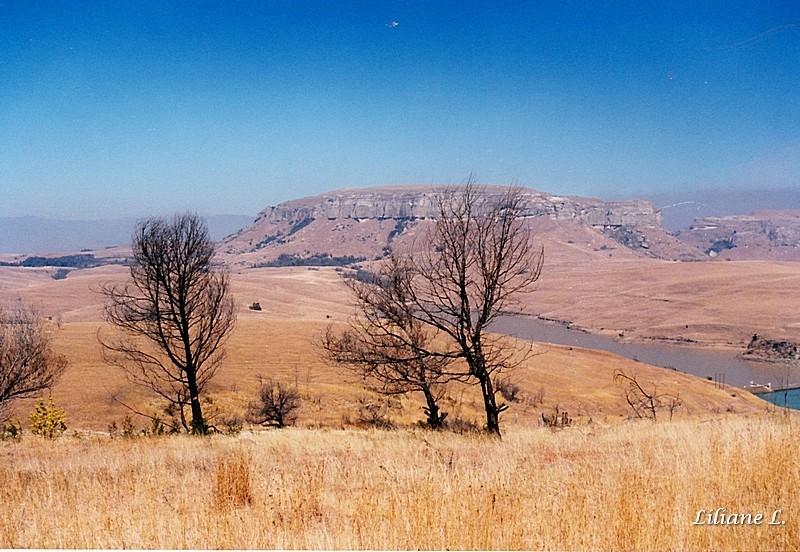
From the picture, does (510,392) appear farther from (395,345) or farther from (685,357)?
(685,357)

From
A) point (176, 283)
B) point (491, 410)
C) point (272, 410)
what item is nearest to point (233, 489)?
point (491, 410)

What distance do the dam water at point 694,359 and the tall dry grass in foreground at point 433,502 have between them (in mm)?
57962

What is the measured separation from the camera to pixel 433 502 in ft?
19.0

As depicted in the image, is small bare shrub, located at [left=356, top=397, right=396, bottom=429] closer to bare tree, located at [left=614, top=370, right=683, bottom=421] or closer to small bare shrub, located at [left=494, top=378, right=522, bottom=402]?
bare tree, located at [left=614, top=370, right=683, bottom=421]

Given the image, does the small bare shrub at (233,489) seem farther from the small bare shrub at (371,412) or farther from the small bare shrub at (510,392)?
the small bare shrub at (510,392)

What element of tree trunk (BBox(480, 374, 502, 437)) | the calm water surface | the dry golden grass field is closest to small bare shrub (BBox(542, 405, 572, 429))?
tree trunk (BBox(480, 374, 502, 437))

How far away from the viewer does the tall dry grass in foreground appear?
5.20 m

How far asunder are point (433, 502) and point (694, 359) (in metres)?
102

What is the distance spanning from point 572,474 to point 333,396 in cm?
3193

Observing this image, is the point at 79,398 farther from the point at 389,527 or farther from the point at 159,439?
the point at 389,527

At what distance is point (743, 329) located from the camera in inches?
4269

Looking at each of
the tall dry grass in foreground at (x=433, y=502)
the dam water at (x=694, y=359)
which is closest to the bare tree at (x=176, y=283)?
the tall dry grass in foreground at (x=433, y=502)

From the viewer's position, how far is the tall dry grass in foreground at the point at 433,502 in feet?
17.1

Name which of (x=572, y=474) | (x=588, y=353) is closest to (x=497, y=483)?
(x=572, y=474)
